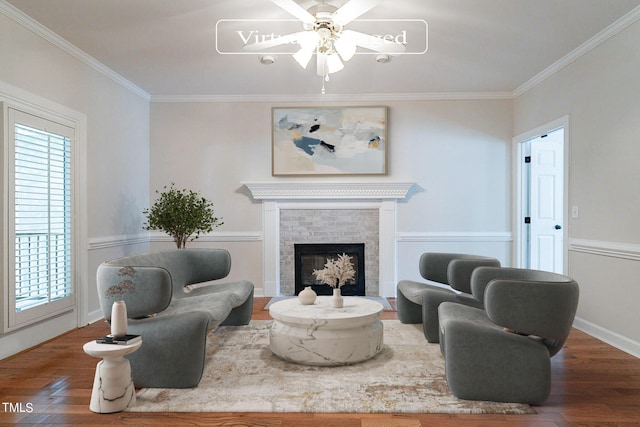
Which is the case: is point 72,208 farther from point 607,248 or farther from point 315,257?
point 607,248

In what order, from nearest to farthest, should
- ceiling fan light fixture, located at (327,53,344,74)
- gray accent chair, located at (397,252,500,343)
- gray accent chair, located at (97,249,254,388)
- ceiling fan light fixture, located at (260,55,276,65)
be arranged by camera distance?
gray accent chair, located at (97,249,254,388) < ceiling fan light fixture, located at (327,53,344,74) < gray accent chair, located at (397,252,500,343) < ceiling fan light fixture, located at (260,55,276,65)

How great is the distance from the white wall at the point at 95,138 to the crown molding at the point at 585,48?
189 inches

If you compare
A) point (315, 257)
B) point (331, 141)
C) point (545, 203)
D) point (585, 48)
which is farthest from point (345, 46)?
point (545, 203)

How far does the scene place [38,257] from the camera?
3.58 meters

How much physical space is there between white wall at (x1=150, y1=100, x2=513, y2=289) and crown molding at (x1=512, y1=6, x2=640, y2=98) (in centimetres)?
67

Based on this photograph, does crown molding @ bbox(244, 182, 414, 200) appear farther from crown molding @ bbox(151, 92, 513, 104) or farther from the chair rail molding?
the chair rail molding

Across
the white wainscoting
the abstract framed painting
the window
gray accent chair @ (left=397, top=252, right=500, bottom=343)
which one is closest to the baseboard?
the white wainscoting

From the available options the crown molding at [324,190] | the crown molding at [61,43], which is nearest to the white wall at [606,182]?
the crown molding at [324,190]

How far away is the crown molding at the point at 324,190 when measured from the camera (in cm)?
558

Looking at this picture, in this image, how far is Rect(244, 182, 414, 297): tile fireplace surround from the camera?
561 centimetres

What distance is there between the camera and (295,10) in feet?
8.60

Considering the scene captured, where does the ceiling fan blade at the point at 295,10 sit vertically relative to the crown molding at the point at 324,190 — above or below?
above

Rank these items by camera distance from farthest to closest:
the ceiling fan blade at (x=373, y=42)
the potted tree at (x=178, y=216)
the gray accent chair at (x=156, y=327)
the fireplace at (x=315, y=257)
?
the fireplace at (x=315, y=257) → the potted tree at (x=178, y=216) → the ceiling fan blade at (x=373, y=42) → the gray accent chair at (x=156, y=327)

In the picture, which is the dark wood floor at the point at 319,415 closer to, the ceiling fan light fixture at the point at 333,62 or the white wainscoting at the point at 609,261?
the white wainscoting at the point at 609,261
